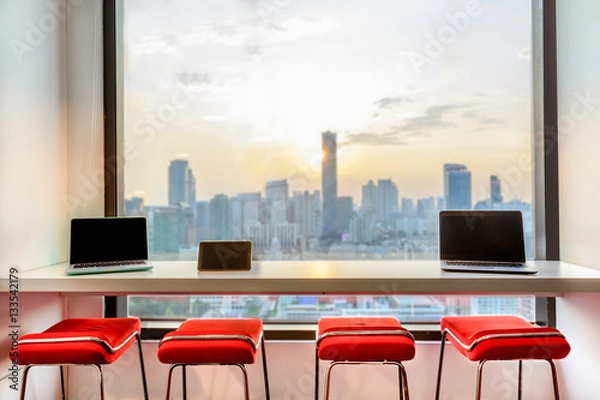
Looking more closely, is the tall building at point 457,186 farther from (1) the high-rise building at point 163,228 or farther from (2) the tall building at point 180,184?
(1) the high-rise building at point 163,228

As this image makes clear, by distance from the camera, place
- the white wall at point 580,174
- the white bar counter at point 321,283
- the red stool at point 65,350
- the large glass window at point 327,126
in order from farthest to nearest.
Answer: the large glass window at point 327,126
the white wall at point 580,174
the white bar counter at point 321,283
the red stool at point 65,350

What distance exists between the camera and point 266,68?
2561 millimetres

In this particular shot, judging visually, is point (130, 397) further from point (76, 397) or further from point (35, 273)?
point (35, 273)

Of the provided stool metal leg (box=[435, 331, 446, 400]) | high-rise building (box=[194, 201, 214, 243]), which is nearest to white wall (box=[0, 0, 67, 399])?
high-rise building (box=[194, 201, 214, 243])

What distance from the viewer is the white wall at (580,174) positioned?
2086 millimetres

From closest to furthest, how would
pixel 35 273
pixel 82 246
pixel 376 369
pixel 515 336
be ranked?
pixel 515 336 < pixel 35 273 < pixel 82 246 < pixel 376 369

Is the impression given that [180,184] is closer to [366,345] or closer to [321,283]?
[321,283]

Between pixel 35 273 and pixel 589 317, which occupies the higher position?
pixel 35 273

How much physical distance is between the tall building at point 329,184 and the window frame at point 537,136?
658mm

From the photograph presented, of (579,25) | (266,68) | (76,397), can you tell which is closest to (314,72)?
(266,68)

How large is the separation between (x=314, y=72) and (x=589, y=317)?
202 cm

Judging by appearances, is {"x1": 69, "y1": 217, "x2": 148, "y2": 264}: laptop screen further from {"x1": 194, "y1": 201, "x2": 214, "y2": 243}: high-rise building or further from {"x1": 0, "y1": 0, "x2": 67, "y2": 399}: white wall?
{"x1": 194, "y1": 201, "x2": 214, "y2": 243}: high-rise building

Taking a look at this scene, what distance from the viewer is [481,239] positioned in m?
2.16

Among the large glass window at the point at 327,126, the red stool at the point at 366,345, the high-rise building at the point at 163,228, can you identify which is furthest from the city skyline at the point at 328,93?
the red stool at the point at 366,345
